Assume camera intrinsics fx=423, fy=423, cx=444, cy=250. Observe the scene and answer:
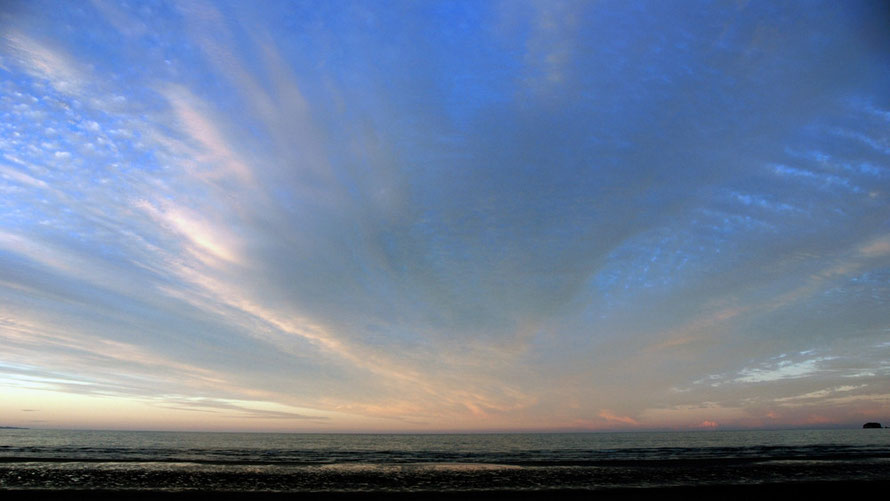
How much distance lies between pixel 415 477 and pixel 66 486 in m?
24.8

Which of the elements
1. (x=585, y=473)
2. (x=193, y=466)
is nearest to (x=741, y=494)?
(x=585, y=473)

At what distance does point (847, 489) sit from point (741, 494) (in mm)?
7975

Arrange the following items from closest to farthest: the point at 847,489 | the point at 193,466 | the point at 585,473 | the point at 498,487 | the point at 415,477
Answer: the point at 847,489 → the point at 498,487 → the point at 415,477 → the point at 585,473 → the point at 193,466

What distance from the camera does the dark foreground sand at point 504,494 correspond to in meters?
25.8

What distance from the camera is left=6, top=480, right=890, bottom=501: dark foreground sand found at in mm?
25766

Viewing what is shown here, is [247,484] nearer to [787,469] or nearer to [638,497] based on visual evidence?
[638,497]

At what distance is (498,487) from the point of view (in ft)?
100

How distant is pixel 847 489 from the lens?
28.1 meters

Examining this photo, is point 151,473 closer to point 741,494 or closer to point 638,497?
point 638,497

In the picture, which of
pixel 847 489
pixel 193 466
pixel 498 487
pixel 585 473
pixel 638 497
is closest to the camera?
pixel 638 497

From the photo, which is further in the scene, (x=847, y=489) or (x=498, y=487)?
(x=498, y=487)

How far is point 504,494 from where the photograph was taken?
2762cm

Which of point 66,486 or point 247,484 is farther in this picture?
point 247,484

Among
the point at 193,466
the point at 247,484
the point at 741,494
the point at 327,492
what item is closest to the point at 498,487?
the point at 327,492
